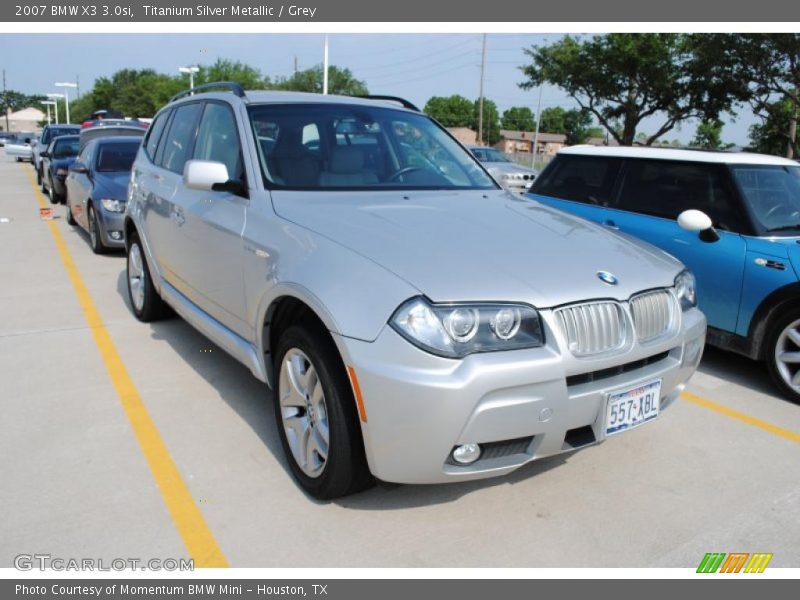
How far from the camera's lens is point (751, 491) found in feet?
11.0

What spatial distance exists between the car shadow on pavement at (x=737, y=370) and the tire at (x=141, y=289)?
4459 millimetres

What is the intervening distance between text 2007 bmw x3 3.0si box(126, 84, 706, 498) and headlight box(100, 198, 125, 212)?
4.83 metres

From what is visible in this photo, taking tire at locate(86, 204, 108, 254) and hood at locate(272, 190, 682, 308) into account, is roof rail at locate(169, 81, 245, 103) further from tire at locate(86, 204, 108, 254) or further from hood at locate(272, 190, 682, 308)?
tire at locate(86, 204, 108, 254)

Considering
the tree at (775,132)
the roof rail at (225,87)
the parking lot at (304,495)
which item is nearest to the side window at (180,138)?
the roof rail at (225,87)

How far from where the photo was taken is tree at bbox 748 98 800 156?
2347 centimetres

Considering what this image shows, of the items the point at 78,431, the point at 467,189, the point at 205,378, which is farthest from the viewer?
the point at 205,378

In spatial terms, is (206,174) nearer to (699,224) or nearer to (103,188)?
(699,224)

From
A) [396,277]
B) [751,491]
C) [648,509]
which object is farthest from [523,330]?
[751,491]

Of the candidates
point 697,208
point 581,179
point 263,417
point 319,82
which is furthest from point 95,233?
point 319,82

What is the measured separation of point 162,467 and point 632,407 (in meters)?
2.32

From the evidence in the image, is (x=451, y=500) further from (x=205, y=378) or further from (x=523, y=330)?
(x=205, y=378)

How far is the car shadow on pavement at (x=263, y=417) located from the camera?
3154 mm

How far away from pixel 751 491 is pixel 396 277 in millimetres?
2170

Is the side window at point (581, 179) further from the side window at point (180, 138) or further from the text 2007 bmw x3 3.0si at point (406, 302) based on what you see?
the side window at point (180, 138)
